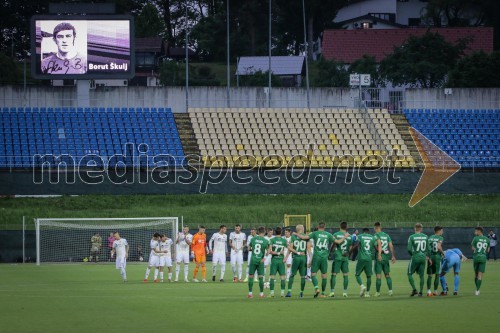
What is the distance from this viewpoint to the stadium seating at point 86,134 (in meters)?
53.1

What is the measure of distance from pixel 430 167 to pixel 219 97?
1369cm

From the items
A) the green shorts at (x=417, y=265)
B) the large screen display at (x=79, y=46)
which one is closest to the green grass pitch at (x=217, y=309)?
the green shorts at (x=417, y=265)

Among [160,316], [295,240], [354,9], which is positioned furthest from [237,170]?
[354,9]

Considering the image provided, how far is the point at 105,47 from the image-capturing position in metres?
54.2

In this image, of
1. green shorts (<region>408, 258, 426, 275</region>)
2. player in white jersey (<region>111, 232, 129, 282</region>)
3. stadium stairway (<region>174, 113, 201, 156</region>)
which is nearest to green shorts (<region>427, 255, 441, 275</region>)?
green shorts (<region>408, 258, 426, 275</region>)

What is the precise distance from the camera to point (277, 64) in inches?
3388

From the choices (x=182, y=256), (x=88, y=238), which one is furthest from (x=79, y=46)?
(x=182, y=256)

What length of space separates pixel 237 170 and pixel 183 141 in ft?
14.3

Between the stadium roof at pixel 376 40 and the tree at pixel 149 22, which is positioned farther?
the tree at pixel 149 22

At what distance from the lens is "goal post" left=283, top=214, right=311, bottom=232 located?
154 feet

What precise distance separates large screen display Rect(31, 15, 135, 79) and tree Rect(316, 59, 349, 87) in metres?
28.0

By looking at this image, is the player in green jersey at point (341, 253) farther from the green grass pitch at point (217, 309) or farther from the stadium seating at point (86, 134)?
the stadium seating at point (86, 134)

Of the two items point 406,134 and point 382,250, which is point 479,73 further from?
point 382,250

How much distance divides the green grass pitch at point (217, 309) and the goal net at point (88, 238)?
12376mm
